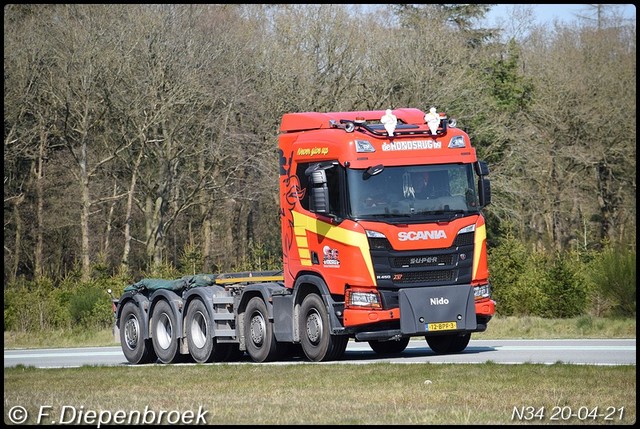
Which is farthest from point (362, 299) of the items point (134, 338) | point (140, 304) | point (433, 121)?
point (134, 338)

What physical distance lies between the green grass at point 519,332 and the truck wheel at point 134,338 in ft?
19.3

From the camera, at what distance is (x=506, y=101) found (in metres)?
52.0

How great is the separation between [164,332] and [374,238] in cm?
496

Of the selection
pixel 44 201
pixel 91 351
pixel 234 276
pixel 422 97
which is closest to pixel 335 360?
pixel 234 276

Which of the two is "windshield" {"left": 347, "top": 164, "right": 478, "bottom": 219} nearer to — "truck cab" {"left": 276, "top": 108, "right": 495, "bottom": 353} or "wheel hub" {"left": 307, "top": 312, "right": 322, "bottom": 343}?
"truck cab" {"left": 276, "top": 108, "right": 495, "bottom": 353}

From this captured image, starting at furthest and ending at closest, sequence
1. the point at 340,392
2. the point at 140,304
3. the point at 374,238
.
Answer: the point at 140,304, the point at 374,238, the point at 340,392

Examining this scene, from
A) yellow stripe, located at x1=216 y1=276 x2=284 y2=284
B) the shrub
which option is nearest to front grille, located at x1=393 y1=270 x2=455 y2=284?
yellow stripe, located at x1=216 y1=276 x2=284 y2=284

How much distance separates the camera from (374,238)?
16.4m

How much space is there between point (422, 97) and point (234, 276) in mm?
25385

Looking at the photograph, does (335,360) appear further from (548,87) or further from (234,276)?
(548,87)

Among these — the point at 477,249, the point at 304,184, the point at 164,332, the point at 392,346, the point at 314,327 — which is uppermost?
the point at 304,184

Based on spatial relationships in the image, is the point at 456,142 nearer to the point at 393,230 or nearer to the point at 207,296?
the point at 393,230

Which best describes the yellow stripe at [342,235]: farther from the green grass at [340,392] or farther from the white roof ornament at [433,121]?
the white roof ornament at [433,121]

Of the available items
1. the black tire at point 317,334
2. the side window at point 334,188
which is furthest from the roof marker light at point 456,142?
the black tire at point 317,334
